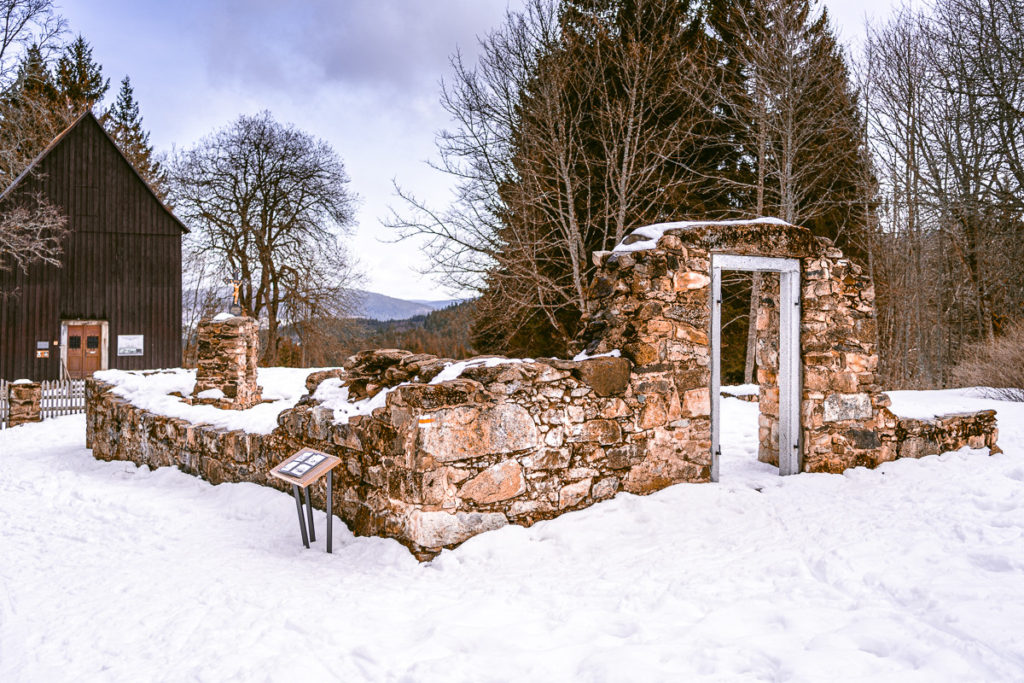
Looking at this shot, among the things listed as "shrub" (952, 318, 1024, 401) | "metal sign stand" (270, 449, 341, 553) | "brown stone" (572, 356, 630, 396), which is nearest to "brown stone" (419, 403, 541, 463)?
"brown stone" (572, 356, 630, 396)

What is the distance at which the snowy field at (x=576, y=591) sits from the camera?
3.19m

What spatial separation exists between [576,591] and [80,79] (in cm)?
3665

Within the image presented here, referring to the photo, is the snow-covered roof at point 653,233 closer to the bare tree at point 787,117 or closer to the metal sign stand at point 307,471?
the metal sign stand at point 307,471

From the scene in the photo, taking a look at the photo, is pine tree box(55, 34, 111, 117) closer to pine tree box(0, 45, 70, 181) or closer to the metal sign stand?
pine tree box(0, 45, 70, 181)

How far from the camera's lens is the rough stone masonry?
4.75 meters

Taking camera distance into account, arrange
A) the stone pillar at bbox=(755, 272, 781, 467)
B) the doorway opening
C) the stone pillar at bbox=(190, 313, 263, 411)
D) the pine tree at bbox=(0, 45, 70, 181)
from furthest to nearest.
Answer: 1. the doorway opening
2. the pine tree at bbox=(0, 45, 70, 181)
3. the stone pillar at bbox=(190, 313, 263, 411)
4. the stone pillar at bbox=(755, 272, 781, 467)

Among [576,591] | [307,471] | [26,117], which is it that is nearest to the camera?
[576,591]

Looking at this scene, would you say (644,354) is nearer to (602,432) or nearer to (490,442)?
(602,432)

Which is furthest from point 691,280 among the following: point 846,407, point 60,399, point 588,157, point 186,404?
point 60,399

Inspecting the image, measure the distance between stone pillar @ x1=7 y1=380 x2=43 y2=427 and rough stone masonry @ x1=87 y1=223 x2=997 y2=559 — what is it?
9.67 m

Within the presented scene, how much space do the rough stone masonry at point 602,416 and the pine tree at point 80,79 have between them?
30.5 meters

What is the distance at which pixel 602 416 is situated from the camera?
5340 millimetres

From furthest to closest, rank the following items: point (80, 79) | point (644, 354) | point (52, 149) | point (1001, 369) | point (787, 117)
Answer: point (80, 79) → point (52, 149) → point (787, 117) → point (1001, 369) → point (644, 354)

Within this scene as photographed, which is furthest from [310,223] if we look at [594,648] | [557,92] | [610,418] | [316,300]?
[594,648]
